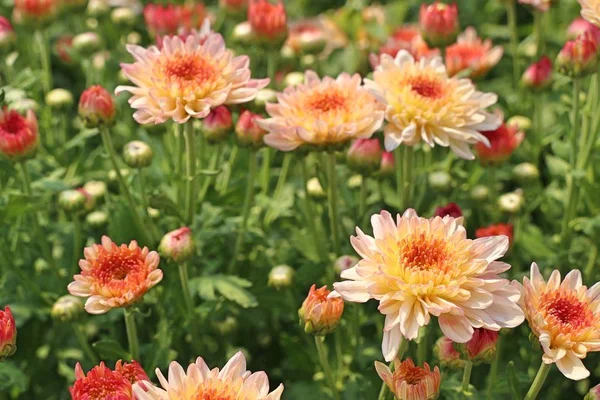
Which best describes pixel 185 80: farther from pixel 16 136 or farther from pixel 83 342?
pixel 83 342

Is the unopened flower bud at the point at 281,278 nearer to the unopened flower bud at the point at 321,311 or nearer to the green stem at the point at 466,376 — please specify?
the unopened flower bud at the point at 321,311

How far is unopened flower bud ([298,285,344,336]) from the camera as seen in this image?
183 cm

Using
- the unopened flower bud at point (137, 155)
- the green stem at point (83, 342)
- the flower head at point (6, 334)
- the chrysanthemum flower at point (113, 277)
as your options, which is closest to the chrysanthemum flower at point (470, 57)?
the unopened flower bud at point (137, 155)

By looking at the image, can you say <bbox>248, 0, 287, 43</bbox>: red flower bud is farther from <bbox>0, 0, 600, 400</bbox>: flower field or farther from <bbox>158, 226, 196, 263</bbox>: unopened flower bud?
<bbox>158, 226, 196, 263</bbox>: unopened flower bud

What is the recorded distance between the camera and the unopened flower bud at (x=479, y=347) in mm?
1739

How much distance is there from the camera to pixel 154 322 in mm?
2502

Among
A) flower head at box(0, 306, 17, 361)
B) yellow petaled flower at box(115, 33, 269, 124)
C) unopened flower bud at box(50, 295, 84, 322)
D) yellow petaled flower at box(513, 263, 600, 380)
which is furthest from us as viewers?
unopened flower bud at box(50, 295, 84, 322)

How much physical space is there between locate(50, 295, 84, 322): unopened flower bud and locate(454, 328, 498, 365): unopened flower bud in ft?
3.12

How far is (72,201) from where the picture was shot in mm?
2393

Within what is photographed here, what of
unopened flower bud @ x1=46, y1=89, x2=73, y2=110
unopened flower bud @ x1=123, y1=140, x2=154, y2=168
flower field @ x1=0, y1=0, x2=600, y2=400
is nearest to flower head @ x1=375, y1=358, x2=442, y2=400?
flower field @ x1=0, y1=0, x2=600, y2=400

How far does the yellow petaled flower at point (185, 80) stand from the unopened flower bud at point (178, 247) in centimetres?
27

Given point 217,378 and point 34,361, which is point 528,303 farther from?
point 34,361

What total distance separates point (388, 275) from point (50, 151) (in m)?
1.53

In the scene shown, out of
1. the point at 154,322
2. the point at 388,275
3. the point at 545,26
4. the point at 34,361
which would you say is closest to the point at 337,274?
the point at 154,322
